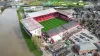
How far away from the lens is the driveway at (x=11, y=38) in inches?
576

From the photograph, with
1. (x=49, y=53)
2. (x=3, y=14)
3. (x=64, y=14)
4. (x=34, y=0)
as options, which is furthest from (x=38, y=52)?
(x=34, y=0)

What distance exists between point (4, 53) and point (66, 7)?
14.4 metres

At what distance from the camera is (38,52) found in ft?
46.5

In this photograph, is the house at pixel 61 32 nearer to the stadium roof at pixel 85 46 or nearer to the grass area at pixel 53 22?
the grass area at pixel 53 22

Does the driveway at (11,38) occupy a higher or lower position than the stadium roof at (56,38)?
lower

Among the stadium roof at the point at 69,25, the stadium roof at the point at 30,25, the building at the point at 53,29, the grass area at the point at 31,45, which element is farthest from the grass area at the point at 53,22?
the grass area at the point at 31,45

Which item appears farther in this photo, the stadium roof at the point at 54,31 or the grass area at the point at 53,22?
the grass area at the point at 53,22

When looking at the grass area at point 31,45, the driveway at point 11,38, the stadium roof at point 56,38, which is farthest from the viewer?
the stadium roof at point 56,38

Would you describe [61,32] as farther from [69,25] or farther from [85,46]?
[85,46]

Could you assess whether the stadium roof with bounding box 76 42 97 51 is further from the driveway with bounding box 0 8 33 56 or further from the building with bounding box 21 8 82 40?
the driveway with bounding box 0 8 33 56

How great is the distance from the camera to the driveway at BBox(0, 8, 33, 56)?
14641 millimetres

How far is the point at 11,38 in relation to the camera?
17250mm

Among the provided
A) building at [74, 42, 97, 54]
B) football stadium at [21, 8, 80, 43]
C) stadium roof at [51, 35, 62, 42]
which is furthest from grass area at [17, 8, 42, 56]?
building at [74, 42, 97, 54]

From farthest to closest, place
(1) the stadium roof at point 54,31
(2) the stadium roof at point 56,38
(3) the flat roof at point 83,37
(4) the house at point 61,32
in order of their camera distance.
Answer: (1) the stadium roof at point 54,31 → (4) the house at point 61,32 → (2) the stadium roof at point 56,38 → (3) the flat roof at point 83,37
